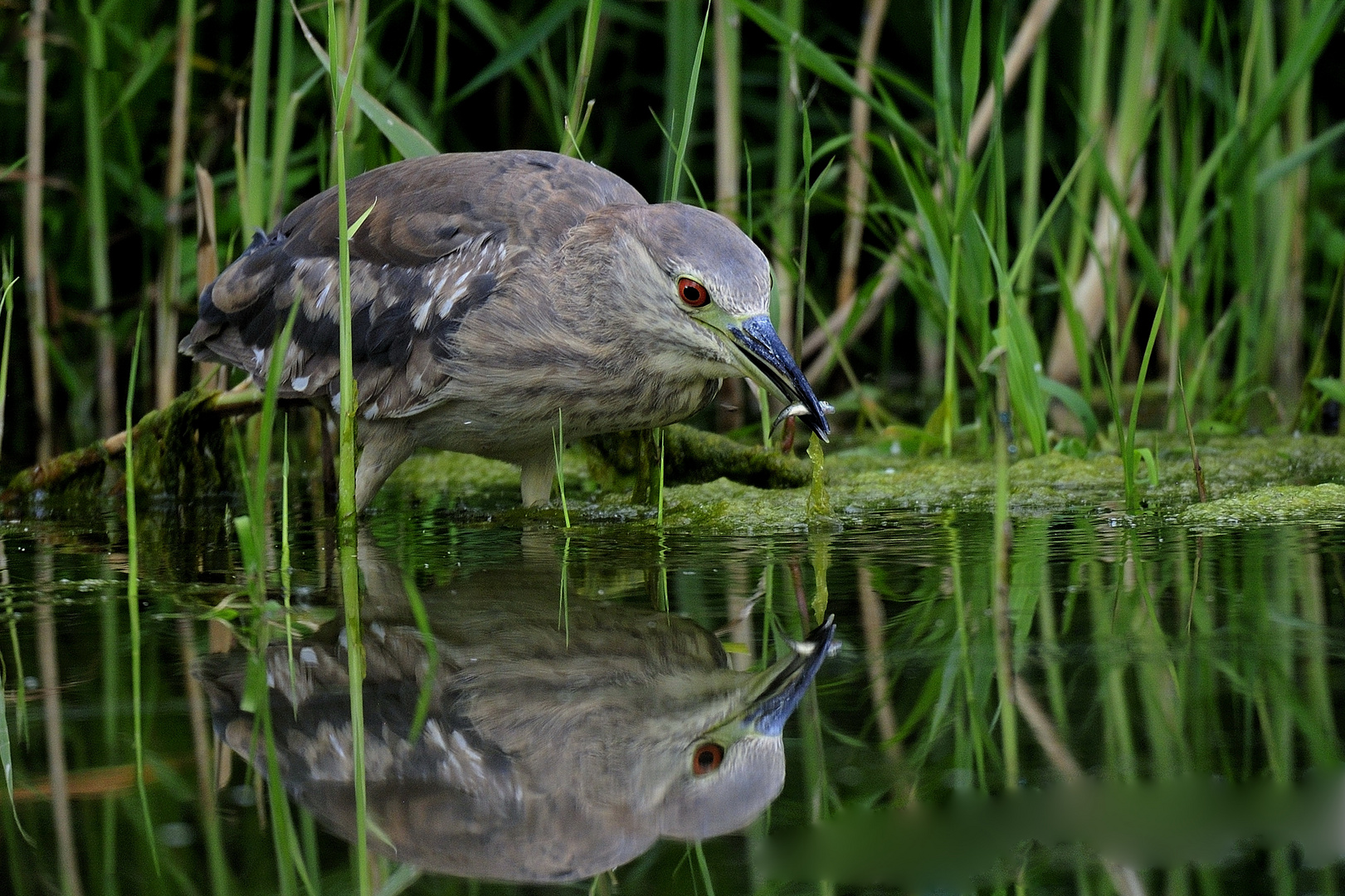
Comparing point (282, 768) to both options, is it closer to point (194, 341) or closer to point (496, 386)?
point (496, 386)

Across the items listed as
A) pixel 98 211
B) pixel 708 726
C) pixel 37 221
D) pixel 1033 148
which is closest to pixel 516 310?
pixel 708 726

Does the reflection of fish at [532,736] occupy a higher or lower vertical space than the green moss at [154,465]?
lower

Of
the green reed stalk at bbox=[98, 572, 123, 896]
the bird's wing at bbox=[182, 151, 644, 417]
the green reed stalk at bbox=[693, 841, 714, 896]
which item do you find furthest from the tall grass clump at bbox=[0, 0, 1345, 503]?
the green reed stalk at bbox=[693, 841, 714, 896]

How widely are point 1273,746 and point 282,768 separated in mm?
1204

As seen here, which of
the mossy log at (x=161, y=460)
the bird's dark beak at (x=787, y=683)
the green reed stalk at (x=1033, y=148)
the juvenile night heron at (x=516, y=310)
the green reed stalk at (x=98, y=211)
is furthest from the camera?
the green reed stalk at (x=98, y=211)

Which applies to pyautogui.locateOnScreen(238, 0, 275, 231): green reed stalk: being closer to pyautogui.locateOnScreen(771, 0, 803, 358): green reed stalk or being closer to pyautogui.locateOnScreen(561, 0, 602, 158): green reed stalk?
pyautogui.locateOnScreen(561, 0, 602, 158): green reed stalk

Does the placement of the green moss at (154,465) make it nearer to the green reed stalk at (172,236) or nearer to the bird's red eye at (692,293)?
the green reed stalk at (172,236)

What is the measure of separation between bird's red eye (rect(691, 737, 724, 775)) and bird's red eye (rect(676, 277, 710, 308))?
1.70 meters

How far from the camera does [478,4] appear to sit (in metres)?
5.12

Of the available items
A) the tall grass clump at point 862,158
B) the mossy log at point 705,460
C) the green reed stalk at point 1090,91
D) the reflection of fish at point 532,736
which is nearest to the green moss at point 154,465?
the tall grass clump at point 862,158

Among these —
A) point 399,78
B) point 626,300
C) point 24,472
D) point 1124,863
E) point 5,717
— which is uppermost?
point 399,78

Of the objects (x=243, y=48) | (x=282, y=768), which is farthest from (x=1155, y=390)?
(x=282, y=768)

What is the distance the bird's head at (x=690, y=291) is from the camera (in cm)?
333

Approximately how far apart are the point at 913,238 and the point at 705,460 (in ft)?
6.98
